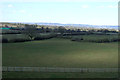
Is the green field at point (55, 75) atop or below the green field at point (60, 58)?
below

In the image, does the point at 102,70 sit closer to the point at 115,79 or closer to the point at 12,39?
the point at 115,79

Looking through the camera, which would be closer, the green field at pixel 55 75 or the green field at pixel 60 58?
the green field at pixel 55 75

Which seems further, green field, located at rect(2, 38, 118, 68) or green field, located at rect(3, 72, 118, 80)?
green field, located at rect(2, 38, 118, 68)

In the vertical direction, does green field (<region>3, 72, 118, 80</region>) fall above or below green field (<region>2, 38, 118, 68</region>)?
below

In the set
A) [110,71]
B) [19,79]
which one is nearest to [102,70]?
[110,71]

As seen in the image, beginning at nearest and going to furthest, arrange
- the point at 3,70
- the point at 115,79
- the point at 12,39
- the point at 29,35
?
the point at 115,79 → the point at 3,70 → the point at 12,39 → the point at 29,35

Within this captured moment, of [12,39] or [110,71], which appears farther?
[12,39]

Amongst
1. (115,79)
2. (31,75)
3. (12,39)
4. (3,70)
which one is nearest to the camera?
(115,79)

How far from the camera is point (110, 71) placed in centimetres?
559

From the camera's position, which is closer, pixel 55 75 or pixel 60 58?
pixel 55 75

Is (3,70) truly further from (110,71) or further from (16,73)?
(110,71)

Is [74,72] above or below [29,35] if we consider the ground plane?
below

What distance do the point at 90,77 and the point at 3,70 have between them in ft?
9.39

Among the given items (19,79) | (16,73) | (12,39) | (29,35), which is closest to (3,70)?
(16,73)
